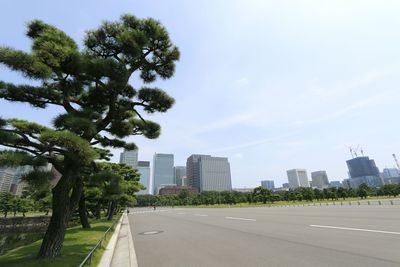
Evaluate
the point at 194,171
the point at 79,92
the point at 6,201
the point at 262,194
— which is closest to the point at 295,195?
the point at 262,194

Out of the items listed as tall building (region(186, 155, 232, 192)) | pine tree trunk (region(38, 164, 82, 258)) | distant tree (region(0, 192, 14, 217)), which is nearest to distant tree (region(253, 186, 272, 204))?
distant tree (region(0, 192, 14, 217))

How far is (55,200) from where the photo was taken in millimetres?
6836

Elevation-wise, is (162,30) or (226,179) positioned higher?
(226,179)

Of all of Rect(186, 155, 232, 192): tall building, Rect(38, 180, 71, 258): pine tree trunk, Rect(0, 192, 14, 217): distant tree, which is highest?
Rect(186, 155, 232, 192): tall building

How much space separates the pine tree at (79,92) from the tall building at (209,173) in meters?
163

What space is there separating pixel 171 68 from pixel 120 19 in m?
2.54

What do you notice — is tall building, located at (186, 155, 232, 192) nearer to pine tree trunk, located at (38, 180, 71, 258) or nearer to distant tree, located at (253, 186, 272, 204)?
distant tree, located at (253, 186, 272, 204)

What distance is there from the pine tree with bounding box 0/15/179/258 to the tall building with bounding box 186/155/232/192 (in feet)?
536

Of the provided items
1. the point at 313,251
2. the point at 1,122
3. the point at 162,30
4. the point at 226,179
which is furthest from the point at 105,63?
the point at 226,179

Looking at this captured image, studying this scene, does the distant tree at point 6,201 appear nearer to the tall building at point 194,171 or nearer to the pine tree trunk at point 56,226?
the pine tree trunk at point 56,226

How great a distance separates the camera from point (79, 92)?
338 inches

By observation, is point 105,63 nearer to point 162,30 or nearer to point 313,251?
point 162,30

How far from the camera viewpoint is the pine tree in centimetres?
619

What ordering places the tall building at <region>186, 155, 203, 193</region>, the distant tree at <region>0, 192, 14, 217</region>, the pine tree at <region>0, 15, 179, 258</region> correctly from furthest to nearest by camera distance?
the tall building at <region>186, 155, 203, 193</region>
the distant tree at <region>0, 192, 14, 217</region>
the pine tree at <region>0, 15, 179, 258</region>
